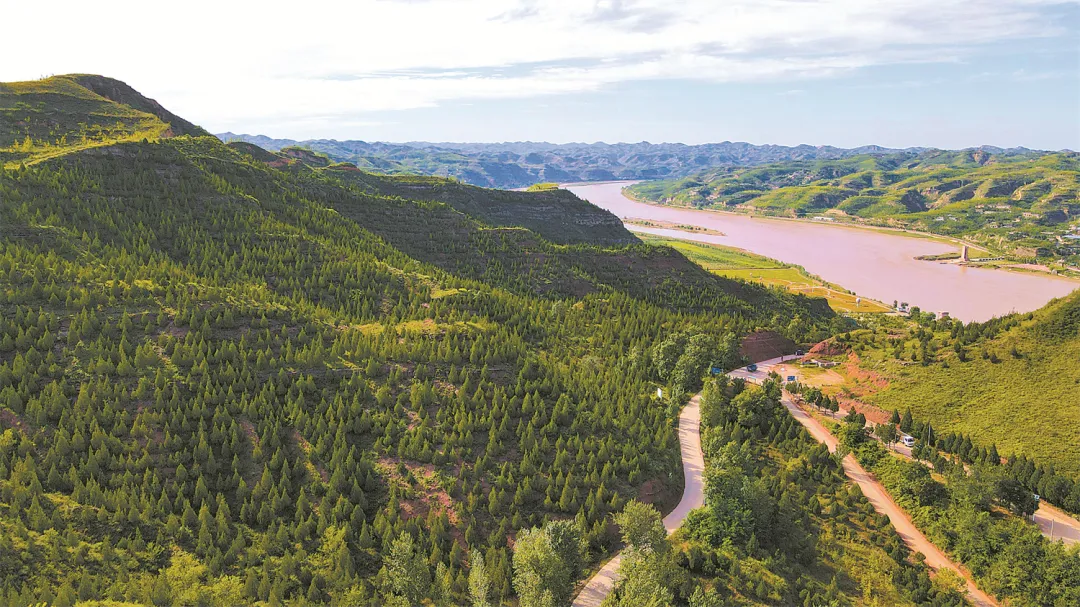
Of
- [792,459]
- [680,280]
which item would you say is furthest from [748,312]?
[792,459]

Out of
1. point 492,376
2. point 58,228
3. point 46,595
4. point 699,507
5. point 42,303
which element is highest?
point 58,228

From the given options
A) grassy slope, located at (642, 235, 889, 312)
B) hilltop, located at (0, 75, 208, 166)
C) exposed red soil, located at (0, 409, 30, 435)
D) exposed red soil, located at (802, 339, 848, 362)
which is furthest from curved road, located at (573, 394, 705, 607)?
hilltop, located at (0, 75, 208, 166)

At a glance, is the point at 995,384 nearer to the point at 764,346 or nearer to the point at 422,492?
the point at 764,346

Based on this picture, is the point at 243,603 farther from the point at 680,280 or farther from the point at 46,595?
the point at 680,280

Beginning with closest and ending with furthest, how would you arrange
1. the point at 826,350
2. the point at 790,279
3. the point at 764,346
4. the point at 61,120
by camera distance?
the point at 826,350 → the point at 764,346 → the point at 61,120 → the point at 790,279

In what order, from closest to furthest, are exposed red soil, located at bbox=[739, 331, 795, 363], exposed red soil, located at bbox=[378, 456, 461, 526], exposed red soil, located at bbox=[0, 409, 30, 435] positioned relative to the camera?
exposed red soil, located at bbox=[0, 409, 30, 435] → exposed red soil, located at bbox=[378, 456, 461, 526] → exposed red soil, located at bbox=[739, 331, 795, 363]

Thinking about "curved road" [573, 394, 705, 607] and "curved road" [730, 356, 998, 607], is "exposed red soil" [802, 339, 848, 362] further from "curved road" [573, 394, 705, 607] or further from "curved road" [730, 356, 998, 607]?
"curved road" [573, 394, 705, 607]

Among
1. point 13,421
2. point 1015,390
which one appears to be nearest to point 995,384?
point 1015,390
